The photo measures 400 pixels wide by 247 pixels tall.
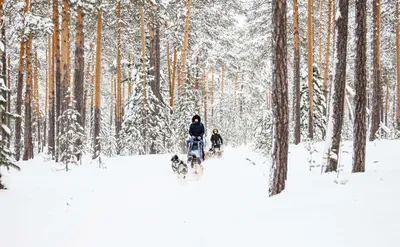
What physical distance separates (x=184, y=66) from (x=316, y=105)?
351 inches

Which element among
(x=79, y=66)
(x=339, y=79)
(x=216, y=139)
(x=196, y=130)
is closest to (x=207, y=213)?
(x=339, y=79)

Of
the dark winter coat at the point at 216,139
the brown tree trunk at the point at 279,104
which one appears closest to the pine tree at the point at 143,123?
the dark winter coat at the point at 216,139

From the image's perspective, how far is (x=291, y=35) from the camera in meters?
21.3

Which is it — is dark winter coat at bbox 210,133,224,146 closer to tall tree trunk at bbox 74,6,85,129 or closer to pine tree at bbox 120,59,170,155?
pine tree at bbox 120,59,170,155

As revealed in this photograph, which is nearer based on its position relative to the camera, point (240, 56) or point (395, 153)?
point (395, 153)

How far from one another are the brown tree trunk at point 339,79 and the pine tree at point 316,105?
12752 millimetres

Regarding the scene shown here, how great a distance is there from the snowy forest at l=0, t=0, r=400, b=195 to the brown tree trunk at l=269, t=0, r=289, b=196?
0.07 ft

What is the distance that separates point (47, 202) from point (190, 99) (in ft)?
54.8

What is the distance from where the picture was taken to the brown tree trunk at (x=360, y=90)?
8328 mm

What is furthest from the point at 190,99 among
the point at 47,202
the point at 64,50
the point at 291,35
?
the point at 47,202

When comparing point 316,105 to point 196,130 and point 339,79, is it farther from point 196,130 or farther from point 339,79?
point 339,79

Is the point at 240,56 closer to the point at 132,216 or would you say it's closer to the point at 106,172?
the point at 106,172

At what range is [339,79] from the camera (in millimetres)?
8664

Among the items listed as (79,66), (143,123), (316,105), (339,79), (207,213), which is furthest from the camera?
(316,105)
